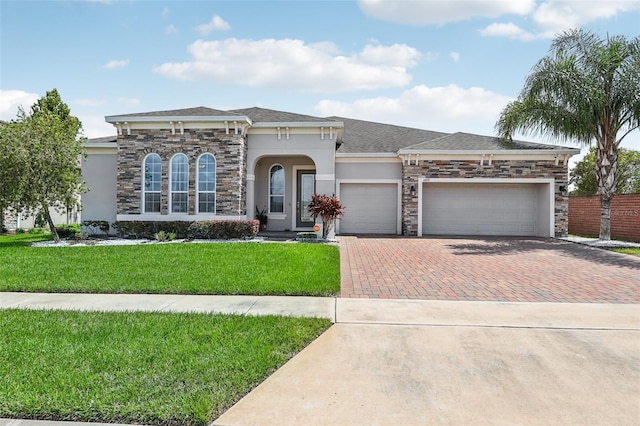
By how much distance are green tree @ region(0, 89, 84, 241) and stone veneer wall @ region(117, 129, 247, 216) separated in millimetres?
1577

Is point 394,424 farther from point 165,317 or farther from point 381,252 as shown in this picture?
point 381,252

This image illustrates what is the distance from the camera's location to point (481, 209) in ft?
54.9

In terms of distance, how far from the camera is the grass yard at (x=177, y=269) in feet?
22.2

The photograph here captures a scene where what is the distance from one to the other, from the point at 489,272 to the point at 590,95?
29.9 feet

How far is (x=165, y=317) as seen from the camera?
16.8 feet

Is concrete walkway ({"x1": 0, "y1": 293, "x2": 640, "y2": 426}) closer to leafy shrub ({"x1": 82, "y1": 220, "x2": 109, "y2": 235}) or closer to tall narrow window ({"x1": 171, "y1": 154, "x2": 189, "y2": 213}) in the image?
tall narrow window ({"x1": 171, "y1": 154, "x2": 189, "y2": 213})

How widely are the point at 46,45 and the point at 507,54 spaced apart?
13.7m

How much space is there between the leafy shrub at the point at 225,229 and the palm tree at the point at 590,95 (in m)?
11.7

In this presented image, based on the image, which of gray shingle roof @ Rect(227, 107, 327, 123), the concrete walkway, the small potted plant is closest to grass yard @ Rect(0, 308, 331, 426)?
the concrete walkway

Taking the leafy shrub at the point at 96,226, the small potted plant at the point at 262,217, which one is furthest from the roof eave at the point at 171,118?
the small potted plant at the point at 262,217

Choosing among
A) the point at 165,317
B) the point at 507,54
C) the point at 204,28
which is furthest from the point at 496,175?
the point at 165,317

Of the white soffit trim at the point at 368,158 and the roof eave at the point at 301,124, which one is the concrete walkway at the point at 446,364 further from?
the white soffit trim at the point at 368,158

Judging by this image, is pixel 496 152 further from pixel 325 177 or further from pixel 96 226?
pixel 96 226

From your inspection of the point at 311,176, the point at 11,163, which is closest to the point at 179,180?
the point at 11,163
